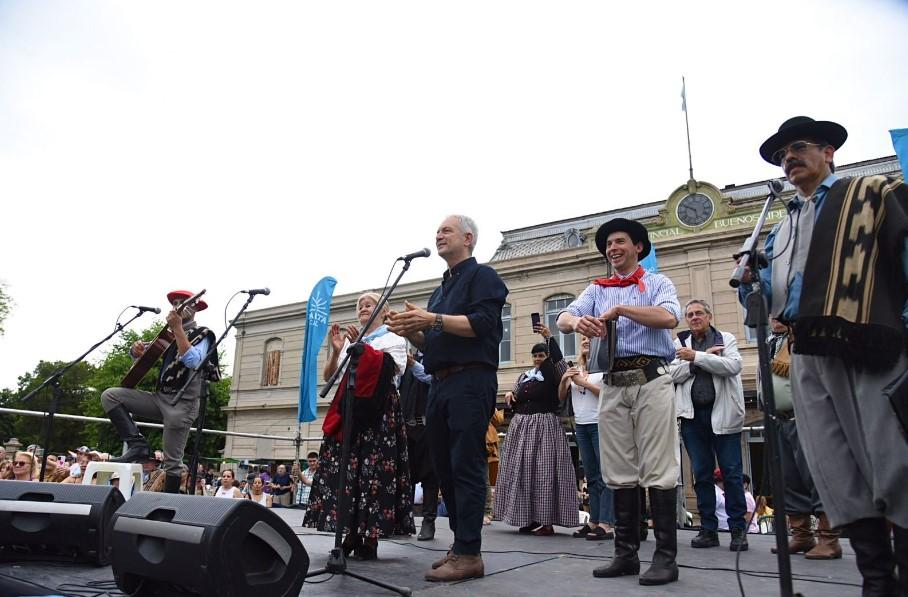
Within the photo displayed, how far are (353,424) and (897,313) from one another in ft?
9.59

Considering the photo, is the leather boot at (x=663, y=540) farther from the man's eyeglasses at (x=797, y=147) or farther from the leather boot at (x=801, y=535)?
the man's eyeglasses at (x=797, y=147)

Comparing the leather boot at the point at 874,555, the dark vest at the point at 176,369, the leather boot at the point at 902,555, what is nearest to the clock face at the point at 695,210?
the dark vest at the point at 176,369

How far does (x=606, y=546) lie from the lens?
4.74m

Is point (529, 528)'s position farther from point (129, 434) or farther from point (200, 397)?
point (129, 434)

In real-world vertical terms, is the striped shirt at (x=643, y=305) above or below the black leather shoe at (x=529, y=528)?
above

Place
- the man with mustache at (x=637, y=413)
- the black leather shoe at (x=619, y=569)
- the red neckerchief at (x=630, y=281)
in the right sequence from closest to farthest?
the black leather shoe at (x=619, y=569) < the man with mustache at (x=637, y=413) < the red neckerchief at (x=630, y=281)

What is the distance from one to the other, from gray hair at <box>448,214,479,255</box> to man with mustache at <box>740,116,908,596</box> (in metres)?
1.82

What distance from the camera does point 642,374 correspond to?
353cm

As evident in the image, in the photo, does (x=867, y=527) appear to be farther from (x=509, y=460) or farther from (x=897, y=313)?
(x=509, y=460)

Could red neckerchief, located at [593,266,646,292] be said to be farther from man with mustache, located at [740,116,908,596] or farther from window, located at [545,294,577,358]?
window, located at [545,294,577,358]

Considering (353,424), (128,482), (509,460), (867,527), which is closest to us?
(867,527)

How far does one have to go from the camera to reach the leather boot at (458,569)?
309 centimetres

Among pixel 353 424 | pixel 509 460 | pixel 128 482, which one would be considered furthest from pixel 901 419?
pixel 128 482

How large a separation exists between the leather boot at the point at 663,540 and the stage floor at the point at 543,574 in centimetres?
6
